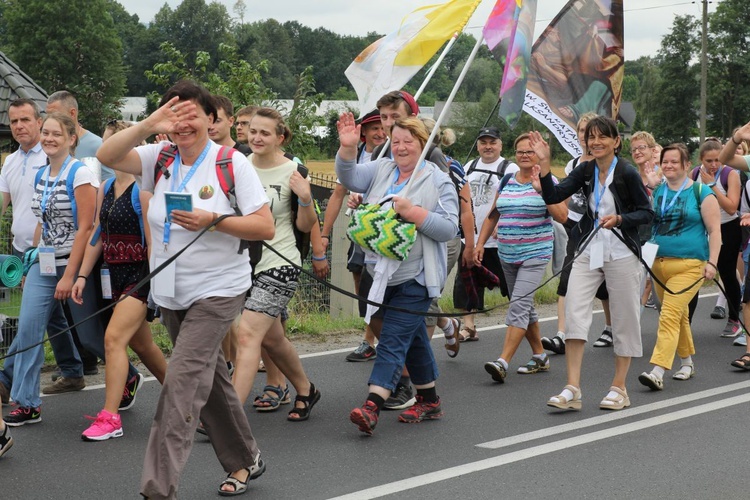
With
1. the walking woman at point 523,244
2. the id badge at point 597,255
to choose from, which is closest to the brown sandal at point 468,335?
the walking woman at point 523,244

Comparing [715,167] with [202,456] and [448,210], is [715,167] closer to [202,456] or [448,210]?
[448,210]

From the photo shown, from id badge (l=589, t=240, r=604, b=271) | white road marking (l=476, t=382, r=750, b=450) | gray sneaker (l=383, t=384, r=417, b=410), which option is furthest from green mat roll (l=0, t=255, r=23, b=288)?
id badge (l=589, t=240, r=604, b=271)

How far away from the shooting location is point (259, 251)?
19.4 ft

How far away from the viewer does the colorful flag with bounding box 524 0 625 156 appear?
8922mm

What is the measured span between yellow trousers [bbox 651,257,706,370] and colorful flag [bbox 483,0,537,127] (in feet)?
5.80

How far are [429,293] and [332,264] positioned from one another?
17.2 ft

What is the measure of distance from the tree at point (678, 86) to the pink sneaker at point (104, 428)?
232ft

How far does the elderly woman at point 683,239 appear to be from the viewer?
27.6 feet

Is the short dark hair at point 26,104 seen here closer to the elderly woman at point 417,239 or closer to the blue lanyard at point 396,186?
the elderly woman at point 417,239

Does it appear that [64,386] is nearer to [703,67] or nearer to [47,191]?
[47,191]

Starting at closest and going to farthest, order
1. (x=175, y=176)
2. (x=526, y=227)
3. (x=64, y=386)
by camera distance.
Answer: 1. (x=175, y=176)
2. (x=64, y=386)
3. (x=526, y=227)

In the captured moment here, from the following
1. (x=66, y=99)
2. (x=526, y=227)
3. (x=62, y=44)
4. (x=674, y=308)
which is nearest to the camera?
(x=66, y=99)

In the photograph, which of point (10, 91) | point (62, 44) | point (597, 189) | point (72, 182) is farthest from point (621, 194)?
point (62, 44)

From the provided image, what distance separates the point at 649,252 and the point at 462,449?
259cm
